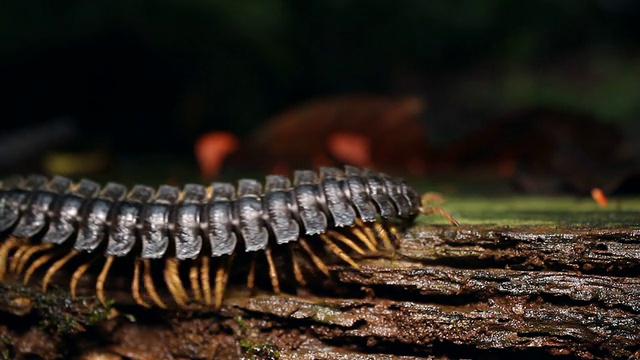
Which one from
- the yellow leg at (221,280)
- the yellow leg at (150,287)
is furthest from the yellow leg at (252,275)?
the yellow leg at (150,287)

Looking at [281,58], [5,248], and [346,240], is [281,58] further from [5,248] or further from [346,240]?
[346,240]

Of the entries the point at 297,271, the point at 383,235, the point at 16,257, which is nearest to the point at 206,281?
the point at 297,271

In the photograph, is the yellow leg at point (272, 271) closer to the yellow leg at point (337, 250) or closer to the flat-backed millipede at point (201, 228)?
the flat-backed millipede at point (201, 228)

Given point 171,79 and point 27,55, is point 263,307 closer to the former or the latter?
point 171,79

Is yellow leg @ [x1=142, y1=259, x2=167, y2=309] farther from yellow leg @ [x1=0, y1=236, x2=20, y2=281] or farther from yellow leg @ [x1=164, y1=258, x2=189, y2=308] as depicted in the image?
yellow leg @ [x1=0, y1=236, x2=20, y2=281]

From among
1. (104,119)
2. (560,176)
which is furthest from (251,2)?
(560,176)
